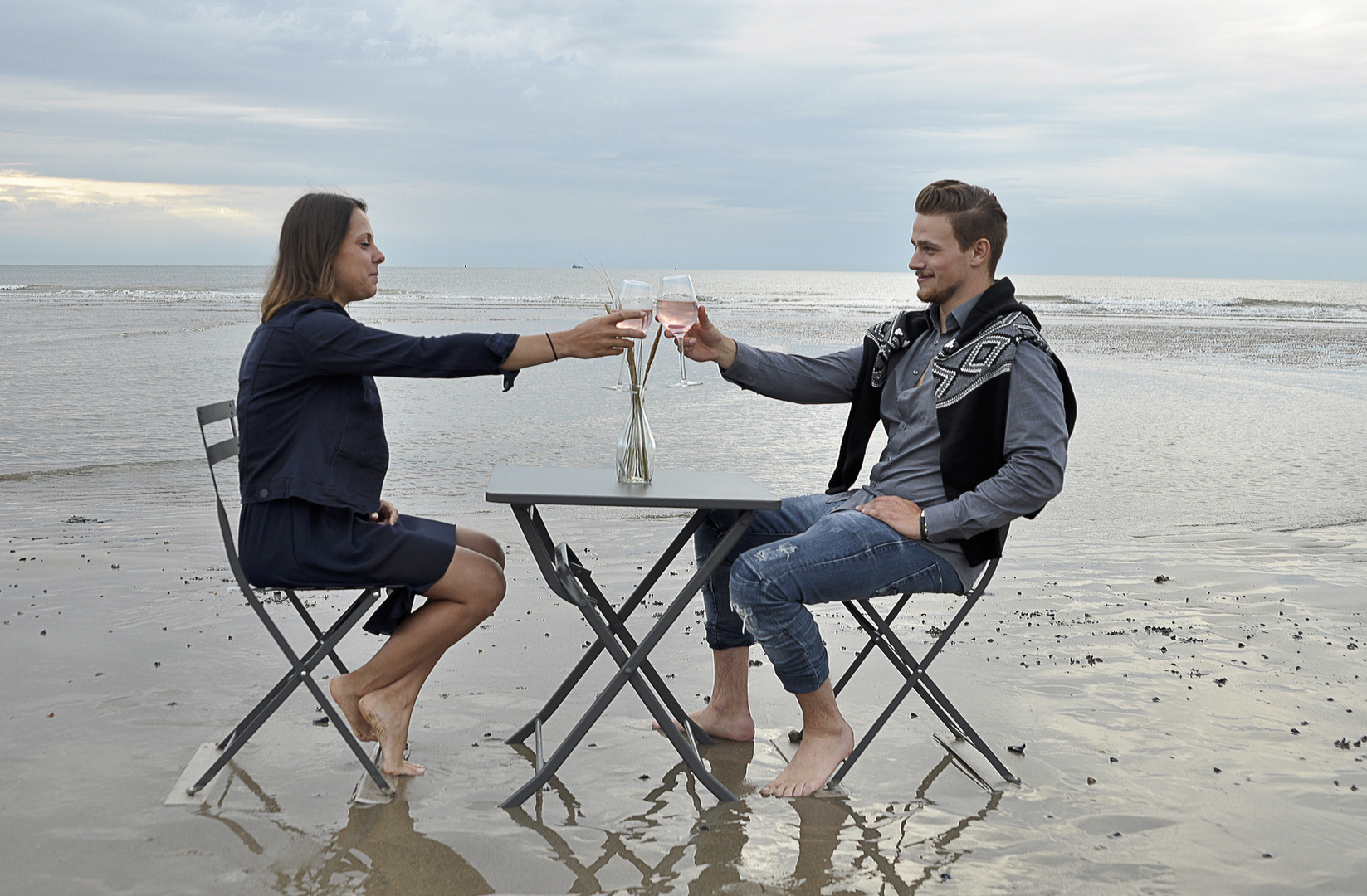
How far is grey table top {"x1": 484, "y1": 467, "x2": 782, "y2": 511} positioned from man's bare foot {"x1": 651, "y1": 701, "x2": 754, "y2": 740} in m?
0.88

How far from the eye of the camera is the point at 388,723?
3309 millimetres

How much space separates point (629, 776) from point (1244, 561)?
440 centimetres

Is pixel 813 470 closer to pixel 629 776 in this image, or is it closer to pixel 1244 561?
pixel 1244 561

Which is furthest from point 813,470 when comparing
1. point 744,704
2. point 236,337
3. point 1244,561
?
point 236,337

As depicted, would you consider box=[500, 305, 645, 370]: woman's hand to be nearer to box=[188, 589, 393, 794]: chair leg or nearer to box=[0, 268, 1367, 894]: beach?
box=[0, 268, 1367, 894]: beach

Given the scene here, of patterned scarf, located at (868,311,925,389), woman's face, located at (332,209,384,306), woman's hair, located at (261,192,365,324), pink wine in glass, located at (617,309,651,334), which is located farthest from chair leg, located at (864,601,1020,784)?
woman's hair, located at (261,192,365,324)

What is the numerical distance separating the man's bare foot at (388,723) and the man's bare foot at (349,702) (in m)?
0.03

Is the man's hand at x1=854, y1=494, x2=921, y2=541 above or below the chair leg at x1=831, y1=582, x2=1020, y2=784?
above

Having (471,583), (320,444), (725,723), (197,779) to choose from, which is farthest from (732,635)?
(197,779)

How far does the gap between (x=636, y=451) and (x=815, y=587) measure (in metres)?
0.68

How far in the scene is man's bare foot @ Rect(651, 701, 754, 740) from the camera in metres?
Result: 3.73

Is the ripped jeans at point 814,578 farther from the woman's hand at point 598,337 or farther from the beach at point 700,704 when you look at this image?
the woman's hand at point 598,337

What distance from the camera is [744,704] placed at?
3.76 m

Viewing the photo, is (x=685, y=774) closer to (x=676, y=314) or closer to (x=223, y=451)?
(x=676, y=314)
